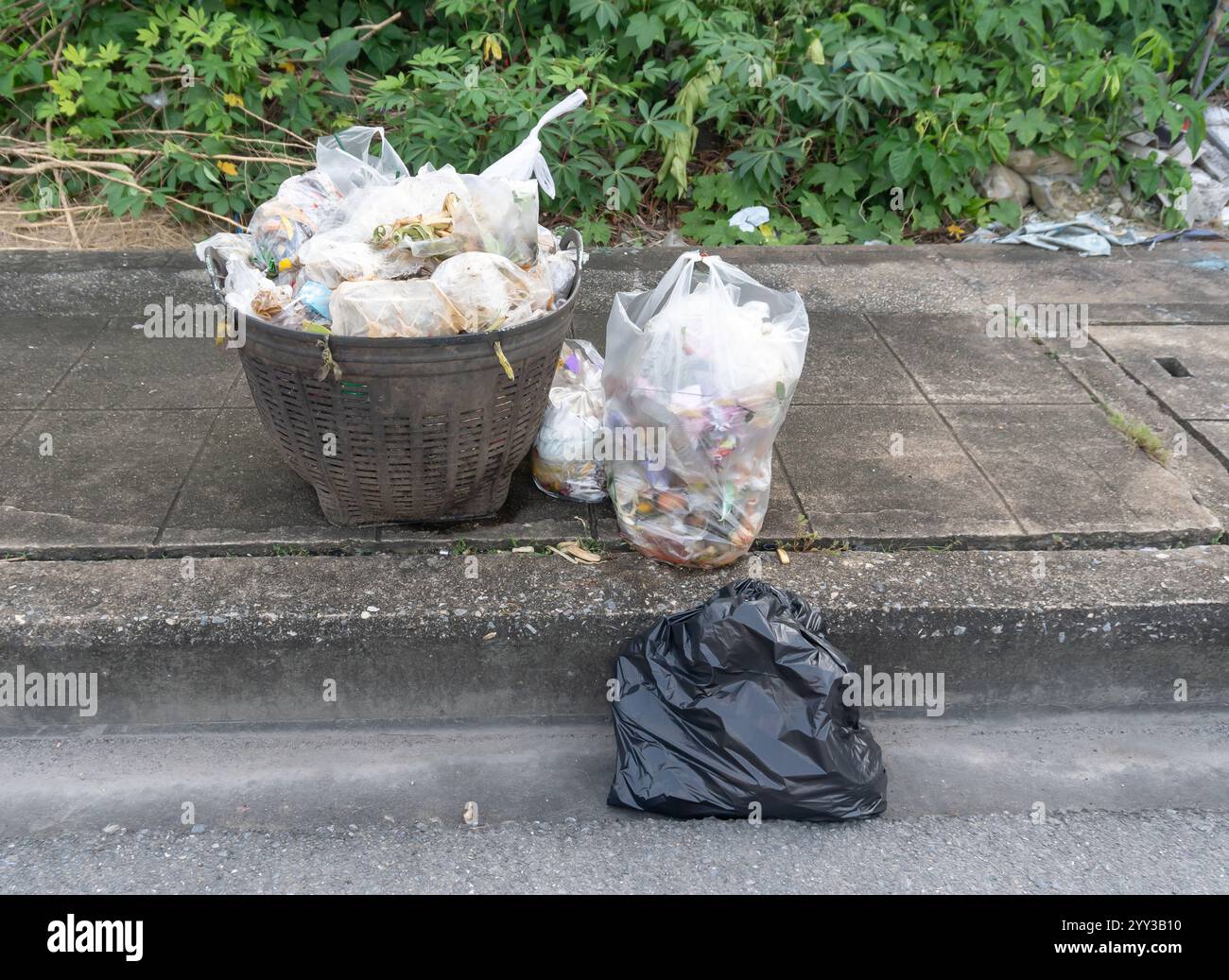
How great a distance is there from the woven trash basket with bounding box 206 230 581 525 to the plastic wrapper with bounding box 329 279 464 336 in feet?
0.14

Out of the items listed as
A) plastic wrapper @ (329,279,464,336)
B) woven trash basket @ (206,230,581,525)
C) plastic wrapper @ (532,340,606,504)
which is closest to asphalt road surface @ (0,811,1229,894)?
woven trash basket @ (206,230,581,525)

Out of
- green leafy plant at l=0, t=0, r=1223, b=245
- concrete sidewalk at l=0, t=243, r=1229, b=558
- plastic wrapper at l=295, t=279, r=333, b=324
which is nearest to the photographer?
plastic wrapper at l=295, t=279, r=333, b=324

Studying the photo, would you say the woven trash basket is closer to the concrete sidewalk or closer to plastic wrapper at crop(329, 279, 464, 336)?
plastic wrapper at crop(329, 279, 464, 336)

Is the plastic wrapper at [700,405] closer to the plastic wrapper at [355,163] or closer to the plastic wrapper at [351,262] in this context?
the plastic wrapper at [351,262]

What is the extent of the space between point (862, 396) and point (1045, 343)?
96cm

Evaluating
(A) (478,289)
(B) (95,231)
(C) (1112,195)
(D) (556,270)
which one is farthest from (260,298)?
(C) (1112,195)

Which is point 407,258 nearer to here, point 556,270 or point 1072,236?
point 556,270

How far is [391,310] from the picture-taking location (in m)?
2.51

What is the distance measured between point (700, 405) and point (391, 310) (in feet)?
2.67

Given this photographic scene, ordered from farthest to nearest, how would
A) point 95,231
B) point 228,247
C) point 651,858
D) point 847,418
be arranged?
point 95,231
point 847,418
point 228,247
point 651,858

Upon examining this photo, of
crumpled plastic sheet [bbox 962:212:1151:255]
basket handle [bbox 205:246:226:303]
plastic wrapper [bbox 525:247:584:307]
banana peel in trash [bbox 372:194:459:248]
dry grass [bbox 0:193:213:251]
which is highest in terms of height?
banana peel in trash [bbox 372:194:459:248]

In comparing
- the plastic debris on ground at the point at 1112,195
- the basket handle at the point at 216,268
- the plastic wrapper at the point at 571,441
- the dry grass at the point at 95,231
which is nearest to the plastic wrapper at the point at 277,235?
the basket handle at the point at 216,268

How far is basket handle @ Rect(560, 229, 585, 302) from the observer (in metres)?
2.87

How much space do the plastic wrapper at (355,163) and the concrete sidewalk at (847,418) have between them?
92cm
